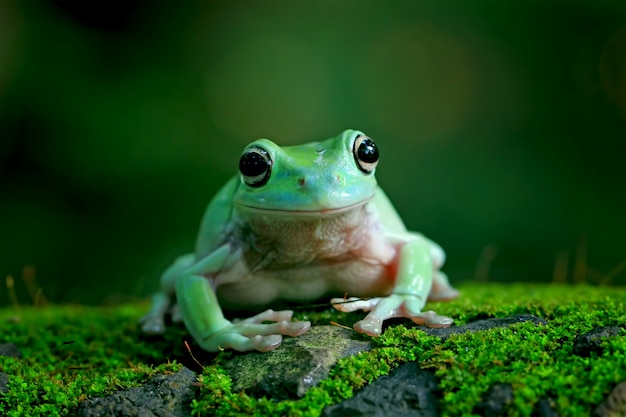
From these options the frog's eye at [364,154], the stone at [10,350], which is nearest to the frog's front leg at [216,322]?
the frog's eye at [364,154]

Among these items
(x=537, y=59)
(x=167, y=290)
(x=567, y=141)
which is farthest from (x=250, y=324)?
(x=537, y=59)

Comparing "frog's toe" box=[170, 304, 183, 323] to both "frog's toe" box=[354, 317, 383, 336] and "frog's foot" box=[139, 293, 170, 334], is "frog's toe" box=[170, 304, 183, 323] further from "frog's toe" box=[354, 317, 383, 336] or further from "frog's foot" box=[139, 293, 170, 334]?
"frog's toe" box=[354, 317, 383, 336]

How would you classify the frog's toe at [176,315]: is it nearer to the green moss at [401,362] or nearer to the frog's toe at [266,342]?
the green moss at [401,362]

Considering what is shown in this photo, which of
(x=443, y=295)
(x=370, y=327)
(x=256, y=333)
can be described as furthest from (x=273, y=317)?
(x=443, y=295)

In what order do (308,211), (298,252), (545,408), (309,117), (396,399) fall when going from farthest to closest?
1. (309,117)
2. (298,252)
3. (308,211)
4. (396,399)
5. (545,408)

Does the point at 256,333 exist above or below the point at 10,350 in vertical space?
above

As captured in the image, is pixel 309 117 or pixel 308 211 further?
pixel 309 117

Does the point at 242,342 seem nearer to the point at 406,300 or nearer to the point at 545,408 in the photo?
the point at 406,300
